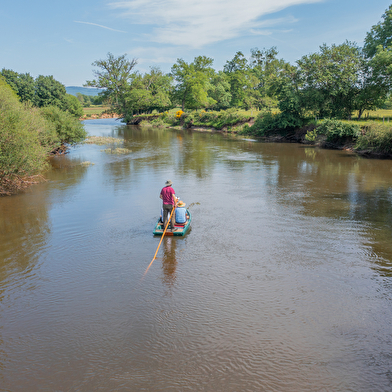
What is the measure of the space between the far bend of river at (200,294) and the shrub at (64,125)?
54.9ft

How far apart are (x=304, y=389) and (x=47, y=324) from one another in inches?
233

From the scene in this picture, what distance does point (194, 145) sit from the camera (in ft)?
144

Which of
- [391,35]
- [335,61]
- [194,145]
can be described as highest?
Result: [391,35]

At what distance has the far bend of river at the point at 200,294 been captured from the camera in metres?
6.55

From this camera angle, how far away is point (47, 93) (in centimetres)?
6216

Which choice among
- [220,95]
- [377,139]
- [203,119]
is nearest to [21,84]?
[203,119]

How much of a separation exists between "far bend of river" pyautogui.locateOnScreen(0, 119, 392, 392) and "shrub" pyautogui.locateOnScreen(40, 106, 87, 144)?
1675 centimetres

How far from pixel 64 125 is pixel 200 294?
30053mm

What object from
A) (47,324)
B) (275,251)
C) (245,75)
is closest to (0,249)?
(47,324)

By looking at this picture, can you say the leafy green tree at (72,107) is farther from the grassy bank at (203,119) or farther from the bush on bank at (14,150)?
the bush on bank at (14,150)

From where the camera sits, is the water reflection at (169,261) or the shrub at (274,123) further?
the shrub at (274,123)

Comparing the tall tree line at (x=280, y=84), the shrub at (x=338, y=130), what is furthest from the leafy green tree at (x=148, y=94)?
the shrub at (x=338, y=130)

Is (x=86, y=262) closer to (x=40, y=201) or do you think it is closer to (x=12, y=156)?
(x=40, y=201)

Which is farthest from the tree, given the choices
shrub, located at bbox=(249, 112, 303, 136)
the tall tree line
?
shrub, located at bbox=(249, 112, 303, 136)
